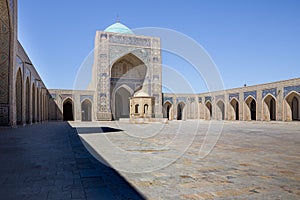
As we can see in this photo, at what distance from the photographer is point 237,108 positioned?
25406mm

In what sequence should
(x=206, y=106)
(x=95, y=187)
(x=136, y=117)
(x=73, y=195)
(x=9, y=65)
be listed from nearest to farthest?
(x=73, y=195)
(x=95, y=187)
(x=9, y=65)
(x=136, y=117)
(x=206, y=106)

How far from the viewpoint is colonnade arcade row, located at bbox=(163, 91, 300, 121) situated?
57.4ft

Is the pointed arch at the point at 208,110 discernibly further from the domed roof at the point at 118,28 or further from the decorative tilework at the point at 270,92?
the domed roof at the point at 118,28

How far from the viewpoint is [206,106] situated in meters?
26.8

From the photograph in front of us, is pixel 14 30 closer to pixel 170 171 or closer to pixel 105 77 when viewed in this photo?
pixel 170 171

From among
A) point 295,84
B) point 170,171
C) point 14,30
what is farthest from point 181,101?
point 170,171

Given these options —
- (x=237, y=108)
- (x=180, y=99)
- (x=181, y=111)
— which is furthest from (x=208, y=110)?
(x=181, y=111)

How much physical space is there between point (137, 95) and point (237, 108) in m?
11.8

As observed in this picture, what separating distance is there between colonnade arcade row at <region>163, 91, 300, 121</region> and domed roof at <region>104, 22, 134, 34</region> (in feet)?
27.5

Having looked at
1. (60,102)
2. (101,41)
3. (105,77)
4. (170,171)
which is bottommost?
(170,171)

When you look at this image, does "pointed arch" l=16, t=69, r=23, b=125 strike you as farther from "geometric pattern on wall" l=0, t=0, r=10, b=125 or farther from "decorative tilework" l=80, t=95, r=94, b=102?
"decorative tilework" l=80, t=95, r=94, b=102

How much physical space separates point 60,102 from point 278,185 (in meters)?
22.8

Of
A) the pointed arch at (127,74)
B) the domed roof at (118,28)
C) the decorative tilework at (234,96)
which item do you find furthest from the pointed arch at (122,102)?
the decorative tilework at (234,96)

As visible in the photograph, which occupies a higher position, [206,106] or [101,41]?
[101,41]
